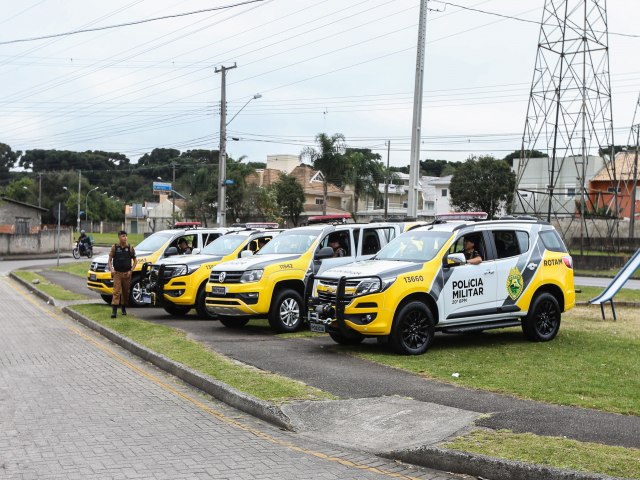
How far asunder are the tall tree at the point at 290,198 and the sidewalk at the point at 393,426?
197ft

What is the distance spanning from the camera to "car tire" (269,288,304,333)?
1476 cm

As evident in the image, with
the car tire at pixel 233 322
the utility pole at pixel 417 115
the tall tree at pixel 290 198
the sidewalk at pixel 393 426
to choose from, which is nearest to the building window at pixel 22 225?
the tall tree at pixel 290 198

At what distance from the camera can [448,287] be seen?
12.3 meters

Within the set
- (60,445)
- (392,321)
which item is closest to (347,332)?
(392,321)

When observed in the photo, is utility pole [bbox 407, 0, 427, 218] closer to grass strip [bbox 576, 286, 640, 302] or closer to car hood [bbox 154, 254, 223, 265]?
grass strip [bbox 576, 286, 640, 302]

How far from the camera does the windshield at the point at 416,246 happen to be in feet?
41.4

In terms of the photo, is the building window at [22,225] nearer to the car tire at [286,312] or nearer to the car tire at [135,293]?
the car tire at [135,293]

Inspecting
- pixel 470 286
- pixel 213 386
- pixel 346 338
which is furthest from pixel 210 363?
pixel 470 286

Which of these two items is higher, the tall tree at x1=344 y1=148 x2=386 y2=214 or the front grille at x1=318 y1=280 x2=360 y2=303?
the tall tree at x1=344 y1=148 x2=386 y2=214

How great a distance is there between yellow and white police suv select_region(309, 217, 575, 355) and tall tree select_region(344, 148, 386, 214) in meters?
50.7

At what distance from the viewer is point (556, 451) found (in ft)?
20.8

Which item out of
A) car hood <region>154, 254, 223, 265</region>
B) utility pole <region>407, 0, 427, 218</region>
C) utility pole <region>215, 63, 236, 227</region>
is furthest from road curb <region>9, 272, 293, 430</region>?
utility pole <region>215, 63, 236, 227</region>

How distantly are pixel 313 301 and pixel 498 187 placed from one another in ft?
203

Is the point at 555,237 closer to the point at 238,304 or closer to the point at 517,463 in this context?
the point at 238,304
